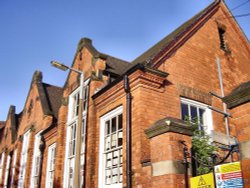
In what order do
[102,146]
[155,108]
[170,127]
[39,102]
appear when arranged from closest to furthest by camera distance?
[170,127], [155,108], [102,146], [39,102]

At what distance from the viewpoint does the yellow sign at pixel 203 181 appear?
6.01 meters

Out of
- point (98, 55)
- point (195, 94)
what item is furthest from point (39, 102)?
point (195, 94)

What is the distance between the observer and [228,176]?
214 inches

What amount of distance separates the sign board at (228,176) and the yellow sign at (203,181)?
0.35 metres

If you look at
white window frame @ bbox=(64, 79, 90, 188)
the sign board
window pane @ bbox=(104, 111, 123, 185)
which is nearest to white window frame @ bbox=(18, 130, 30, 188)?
white window frame @ bbox=(64, 79, 90, 188)

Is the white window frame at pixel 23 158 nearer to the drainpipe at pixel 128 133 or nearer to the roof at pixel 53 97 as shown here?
the roof at pixel 53 97

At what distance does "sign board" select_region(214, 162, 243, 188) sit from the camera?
5.22 m

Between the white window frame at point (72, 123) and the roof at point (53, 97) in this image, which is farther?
the roof at point (53, 97)

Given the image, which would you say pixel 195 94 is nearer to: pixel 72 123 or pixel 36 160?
pixel 72 123

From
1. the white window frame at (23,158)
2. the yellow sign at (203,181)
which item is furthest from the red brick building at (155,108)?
the white window frame at (23,158)

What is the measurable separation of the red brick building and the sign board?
185 mm

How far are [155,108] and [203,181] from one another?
364cm

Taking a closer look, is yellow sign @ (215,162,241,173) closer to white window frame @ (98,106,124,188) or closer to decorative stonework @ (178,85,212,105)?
white window frame @ (98,106,124,188)

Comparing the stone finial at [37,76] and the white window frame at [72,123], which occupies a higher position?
the stone finial at [37,76]
